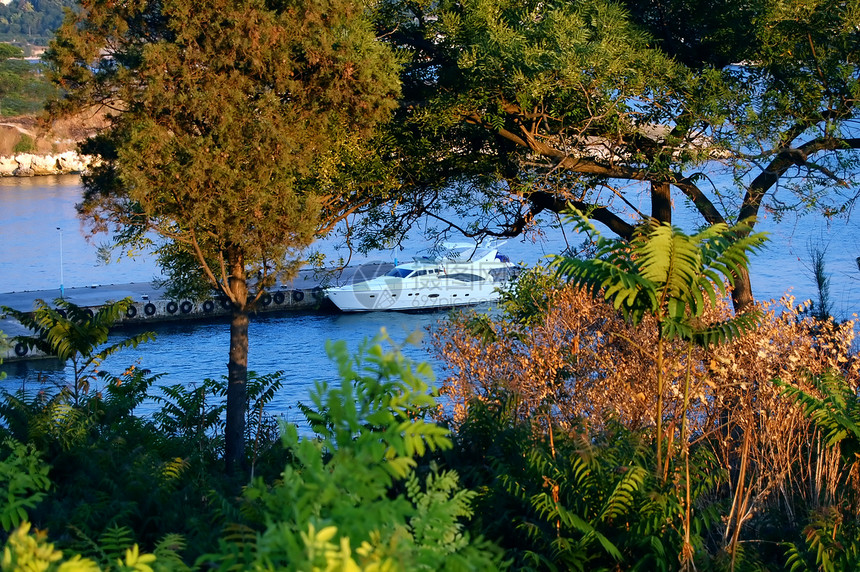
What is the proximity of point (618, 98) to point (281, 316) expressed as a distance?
84.9ft

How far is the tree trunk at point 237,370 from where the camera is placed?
10.5m

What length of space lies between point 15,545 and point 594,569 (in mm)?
3855

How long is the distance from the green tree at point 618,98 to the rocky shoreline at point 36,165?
2712 inches

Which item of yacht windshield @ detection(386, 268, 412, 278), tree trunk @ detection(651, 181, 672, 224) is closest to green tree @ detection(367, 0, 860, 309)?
tree trunk @ detection(651, 181, 672, 224)

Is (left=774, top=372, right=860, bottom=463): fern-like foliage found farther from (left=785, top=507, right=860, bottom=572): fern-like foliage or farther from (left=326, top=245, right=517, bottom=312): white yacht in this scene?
(left=326, top=245, right=517, bottom=312): white yacht

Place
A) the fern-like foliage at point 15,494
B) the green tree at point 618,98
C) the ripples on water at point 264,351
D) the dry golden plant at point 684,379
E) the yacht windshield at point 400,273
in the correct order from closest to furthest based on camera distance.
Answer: the fern-like foliage at point 15,494 → the dry golden plant at point 684,379 → the green tree at point 618,98 → the ripples on water at point 264,351 → the yacht windshield at point 400,273

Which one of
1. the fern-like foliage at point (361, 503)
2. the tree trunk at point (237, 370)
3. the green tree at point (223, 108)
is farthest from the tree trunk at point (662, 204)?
the fern-like foliage at point (361, 503)

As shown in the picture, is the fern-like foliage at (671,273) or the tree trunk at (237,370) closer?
the fern-like foliage at (671,273)

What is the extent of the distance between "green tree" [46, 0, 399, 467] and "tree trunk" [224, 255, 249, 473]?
2 centimetres

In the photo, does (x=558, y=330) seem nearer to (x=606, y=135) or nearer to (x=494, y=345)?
(x=494, y=345)

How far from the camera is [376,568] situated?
2.25 meters

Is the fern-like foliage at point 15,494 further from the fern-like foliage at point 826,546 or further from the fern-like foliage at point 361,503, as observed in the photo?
the fern-like foliage at point 826,546

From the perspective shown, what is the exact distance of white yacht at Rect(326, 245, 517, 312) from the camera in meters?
35.5

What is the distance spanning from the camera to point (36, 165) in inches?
2931
